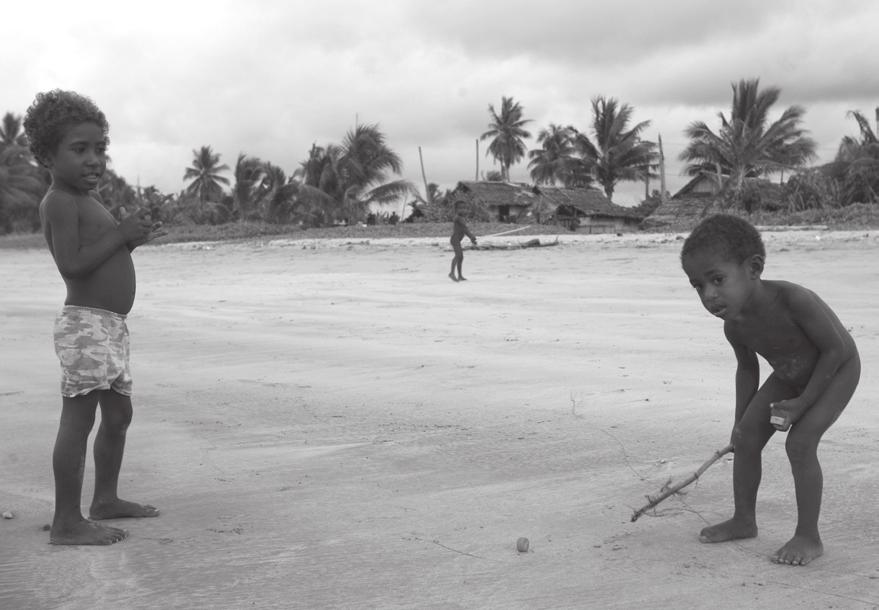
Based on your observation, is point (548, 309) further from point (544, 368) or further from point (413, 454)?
point (413, 454)

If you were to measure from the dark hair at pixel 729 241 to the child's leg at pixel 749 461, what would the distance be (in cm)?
43

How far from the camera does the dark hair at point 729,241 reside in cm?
267

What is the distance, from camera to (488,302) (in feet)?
32.0

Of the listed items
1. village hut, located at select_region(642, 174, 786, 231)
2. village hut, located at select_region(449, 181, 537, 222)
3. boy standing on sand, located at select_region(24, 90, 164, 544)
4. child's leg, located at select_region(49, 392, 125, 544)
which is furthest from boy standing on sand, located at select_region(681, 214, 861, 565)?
village hut, located at select_region(449, 181, 537, 222)

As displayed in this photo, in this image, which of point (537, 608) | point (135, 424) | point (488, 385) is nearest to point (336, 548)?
point (537, 608)

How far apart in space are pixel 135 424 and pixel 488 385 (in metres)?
1.88

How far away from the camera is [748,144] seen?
107ft

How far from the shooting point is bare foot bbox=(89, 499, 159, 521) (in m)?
3.13

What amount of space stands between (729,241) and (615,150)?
43.8 m

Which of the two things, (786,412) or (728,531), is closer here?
(786,412)

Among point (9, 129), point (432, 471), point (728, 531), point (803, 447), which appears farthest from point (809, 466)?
point (9, 129)

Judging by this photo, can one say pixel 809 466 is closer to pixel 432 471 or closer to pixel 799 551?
pixel 799 551

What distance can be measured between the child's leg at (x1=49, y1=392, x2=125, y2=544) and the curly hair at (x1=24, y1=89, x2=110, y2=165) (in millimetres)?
816

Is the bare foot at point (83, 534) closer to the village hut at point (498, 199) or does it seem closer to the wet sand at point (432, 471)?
the wet sand at point (432, 471)
